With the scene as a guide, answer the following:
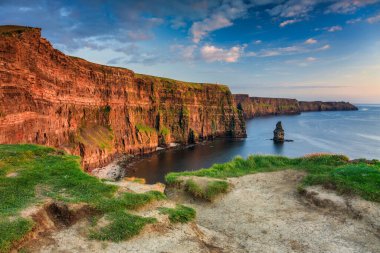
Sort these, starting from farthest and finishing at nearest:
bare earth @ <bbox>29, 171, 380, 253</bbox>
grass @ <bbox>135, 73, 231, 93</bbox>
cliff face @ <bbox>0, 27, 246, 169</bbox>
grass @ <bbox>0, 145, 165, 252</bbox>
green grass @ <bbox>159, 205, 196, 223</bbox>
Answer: grass @ <bbox>135, 73, 231, 93</bbox>
cliff face @ <bbox>0, 27, 246, 169</bbox>
green grass @ <bbox>159, 205, 196, 223</bbox>
bare earth @ <bbox>29, 171, 380, 253</bbox>
grass @ <bbox>0, 145, 165, 252</bbox>

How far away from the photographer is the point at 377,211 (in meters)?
18.2

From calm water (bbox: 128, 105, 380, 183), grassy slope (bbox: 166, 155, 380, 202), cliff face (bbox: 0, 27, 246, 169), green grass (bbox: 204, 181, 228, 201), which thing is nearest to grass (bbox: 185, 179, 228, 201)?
green grass (bbox: 204, 181, 228, 201)

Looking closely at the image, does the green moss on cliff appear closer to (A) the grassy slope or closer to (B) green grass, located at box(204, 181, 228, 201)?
(A) the grassy slope

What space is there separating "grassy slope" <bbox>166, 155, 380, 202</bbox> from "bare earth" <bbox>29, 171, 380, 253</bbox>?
1130 mm

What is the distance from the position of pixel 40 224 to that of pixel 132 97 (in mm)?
87453

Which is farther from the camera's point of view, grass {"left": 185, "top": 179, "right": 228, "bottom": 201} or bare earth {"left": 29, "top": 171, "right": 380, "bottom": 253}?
grass {"left": 185, "top": 179, "right": 228, "bottom": 201}

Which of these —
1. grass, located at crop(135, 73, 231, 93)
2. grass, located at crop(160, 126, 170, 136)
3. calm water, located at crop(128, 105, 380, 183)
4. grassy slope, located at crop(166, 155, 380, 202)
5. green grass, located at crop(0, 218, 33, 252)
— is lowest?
calm water, located at crop(128, 105, 380, 183)

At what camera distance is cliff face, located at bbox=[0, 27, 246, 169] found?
42.7 metres

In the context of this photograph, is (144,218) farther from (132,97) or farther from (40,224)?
(132,97)

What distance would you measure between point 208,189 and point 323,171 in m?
11.5

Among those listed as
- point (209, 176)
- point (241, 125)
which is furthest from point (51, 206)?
point (241, 125)

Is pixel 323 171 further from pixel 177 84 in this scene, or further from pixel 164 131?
pixel 177 84

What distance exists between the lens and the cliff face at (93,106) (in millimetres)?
42656

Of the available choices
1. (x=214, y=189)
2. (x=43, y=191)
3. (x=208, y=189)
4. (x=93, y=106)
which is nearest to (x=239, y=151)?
(x=93, y=106)
